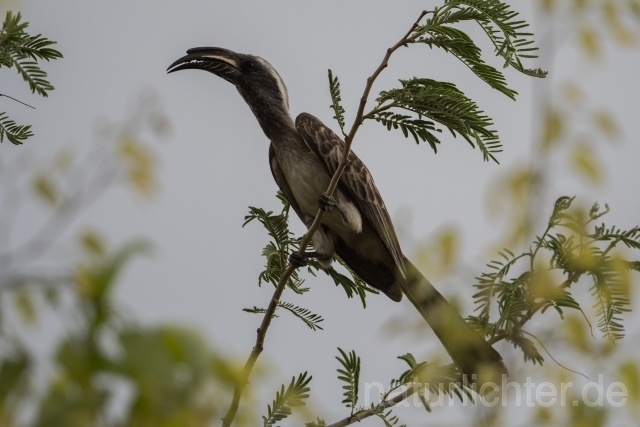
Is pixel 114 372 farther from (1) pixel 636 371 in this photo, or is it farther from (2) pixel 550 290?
(2) pixel 550 290

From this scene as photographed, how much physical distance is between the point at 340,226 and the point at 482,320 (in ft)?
8.67

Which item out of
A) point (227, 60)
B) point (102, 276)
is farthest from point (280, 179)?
point (102, 276)

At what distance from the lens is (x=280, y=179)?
5.71m

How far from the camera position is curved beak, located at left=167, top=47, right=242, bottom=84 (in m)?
5.64

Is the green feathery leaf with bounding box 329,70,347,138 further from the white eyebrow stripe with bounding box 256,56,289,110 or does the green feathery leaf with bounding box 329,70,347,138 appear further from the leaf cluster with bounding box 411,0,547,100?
the white eyebrow stripe with bounding box 256,56,289,110

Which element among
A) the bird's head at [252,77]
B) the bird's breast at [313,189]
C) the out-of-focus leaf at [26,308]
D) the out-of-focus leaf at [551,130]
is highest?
the bird's head at [252,77]

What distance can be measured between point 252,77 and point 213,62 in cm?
34

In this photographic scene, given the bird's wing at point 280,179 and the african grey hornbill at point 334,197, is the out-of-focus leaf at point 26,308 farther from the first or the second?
the bird's wing at point 280,179

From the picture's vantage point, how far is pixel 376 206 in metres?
5.49

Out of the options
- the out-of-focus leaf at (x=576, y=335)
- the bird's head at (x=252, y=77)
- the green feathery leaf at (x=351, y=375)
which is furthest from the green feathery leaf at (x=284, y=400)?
the bird's head at (x=252, y=77)

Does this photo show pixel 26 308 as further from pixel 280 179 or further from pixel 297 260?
pixel 280 179

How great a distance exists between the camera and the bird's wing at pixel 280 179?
5.63 metres

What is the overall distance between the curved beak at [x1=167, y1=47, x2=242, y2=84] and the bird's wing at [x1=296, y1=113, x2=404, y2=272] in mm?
823

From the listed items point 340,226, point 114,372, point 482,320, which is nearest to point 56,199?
point 114,372
